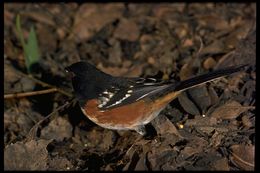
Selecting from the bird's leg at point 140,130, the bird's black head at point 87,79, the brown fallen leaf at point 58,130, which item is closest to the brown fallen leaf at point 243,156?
the bird's leg at point 140,130

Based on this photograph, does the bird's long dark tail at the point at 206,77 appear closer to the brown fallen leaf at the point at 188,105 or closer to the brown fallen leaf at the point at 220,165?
the brown fallen leaf at the point at 188,105

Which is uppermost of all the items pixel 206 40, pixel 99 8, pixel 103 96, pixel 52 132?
pixel 99 8

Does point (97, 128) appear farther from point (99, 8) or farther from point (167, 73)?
point (99, 8)

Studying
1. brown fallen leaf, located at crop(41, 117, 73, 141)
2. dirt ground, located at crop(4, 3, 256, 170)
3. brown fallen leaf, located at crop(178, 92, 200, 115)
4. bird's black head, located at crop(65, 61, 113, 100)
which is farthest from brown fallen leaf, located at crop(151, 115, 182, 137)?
brown fallen leaf, located at crop(41, 117, 73, 141)

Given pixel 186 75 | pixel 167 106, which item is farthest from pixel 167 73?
pixel 167 106

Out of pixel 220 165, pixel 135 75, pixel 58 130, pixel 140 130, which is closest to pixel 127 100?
pixel 140 130

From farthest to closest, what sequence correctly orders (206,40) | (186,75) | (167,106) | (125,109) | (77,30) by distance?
1. (77,30)
2. (206,40)
3. (186,75)
4. (167,106)
5. (125,109)

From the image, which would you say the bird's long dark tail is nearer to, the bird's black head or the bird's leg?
the bird's leg
